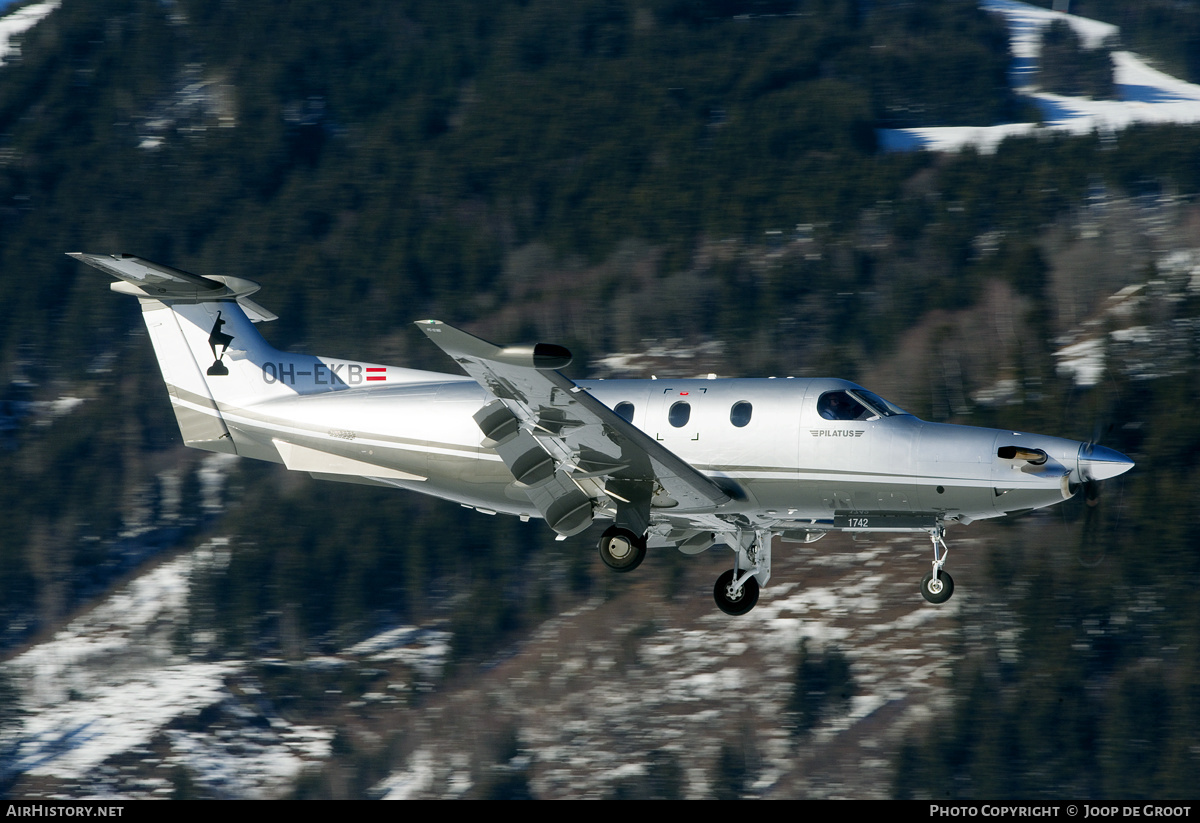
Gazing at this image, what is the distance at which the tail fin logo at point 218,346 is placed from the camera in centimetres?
2698

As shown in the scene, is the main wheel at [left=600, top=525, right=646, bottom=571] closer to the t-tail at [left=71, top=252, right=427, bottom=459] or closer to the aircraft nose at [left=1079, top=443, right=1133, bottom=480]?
the t-tail at [left=71, top=252, right=427, bottom=459]

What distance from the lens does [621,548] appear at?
23.0m

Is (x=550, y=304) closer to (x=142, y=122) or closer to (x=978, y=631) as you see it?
(x=978, y=631)

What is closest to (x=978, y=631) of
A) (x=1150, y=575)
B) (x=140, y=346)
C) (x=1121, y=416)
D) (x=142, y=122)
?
(x=1150, y=575)

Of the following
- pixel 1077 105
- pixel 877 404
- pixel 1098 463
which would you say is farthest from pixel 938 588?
pixel 1077 105

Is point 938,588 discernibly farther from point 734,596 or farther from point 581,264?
point 581,264

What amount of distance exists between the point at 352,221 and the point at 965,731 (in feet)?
327

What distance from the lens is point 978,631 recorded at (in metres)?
72.9

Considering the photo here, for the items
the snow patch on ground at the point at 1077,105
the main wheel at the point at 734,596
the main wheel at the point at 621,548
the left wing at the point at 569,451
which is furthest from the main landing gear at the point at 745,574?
the snow patch on ground at the point at 1077,105

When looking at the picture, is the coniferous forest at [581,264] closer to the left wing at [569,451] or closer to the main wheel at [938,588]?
the main wheel at [938,588]

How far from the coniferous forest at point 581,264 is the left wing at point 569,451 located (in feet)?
24.1

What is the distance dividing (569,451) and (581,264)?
11027 centimetres

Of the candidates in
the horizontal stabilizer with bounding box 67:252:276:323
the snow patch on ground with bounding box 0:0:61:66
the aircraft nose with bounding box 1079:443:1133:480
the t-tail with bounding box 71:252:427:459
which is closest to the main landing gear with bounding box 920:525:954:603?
the aircraft nose with bounding box 1079:443:1133:480

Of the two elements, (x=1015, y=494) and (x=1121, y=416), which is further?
(x=1121, y=416)
